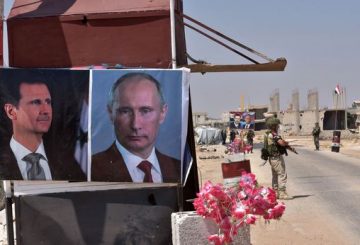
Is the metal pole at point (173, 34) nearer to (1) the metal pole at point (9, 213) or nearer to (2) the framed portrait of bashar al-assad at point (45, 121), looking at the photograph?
(2) the framed portrait of bashar al-assad at point (45, 121)

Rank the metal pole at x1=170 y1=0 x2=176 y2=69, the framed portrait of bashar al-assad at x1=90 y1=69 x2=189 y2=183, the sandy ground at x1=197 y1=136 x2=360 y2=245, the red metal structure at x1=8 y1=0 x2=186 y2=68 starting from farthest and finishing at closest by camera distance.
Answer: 1. the sandy ground at x1=197 y1=136 x2=360 y2=245
2. the red metal structure at x1=8 y1=0 x2=186 y2=68
3. the metal pole at x1=170 y1=0 x2=176 y2=69
4. the framed portrait of bashar al-assad at x1=90 y1=69 x2=189 y2=183

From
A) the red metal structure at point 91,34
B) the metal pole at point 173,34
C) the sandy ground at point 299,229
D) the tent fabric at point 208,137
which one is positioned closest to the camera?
the metal pole at point 173,34

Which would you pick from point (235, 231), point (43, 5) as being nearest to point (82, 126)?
point (43, 5)

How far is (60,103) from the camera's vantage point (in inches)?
218

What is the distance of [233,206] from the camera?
4.67m

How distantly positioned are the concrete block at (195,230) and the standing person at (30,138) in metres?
1.22

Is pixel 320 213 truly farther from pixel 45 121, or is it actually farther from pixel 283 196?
pixel 45 121

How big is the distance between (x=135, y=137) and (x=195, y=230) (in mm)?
1190

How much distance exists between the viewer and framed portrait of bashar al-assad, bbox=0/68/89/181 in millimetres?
5531

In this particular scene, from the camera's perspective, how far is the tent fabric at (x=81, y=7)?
5.76 m

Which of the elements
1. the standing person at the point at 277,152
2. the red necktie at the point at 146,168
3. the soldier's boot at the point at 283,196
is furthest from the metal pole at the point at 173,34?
the soldier's boot at the point at 283,196

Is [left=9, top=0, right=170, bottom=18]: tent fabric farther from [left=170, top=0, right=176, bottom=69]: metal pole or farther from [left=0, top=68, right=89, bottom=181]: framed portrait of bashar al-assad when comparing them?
[left=0, top=68, right=89, bottom=181]: framed portrait of bashar al-assad

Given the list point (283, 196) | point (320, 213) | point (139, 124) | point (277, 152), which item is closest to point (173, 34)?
point (139, 124)

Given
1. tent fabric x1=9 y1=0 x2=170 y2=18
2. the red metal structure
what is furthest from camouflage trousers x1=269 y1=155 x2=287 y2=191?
tent fabric x1=9 y1=0 x2=170 y2=18
